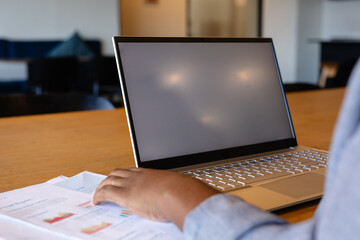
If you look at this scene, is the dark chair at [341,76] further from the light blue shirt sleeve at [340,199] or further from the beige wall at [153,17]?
the beige wall at [153,17]

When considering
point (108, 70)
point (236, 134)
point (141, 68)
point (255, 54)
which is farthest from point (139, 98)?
point (108, 70)

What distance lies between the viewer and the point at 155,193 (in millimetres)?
580

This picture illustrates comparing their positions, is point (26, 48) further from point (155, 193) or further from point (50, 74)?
point (155, 193)

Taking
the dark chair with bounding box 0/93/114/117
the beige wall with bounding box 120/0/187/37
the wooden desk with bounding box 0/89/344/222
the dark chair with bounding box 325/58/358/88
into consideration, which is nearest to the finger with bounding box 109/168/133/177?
the wooden desk with bounding box 0/89/344/222

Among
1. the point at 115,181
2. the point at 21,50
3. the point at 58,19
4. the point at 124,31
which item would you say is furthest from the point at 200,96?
the point at 124,31

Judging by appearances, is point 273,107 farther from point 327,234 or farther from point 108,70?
point 108,70

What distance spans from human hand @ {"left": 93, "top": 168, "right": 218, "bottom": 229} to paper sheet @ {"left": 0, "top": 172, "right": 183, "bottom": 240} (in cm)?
2

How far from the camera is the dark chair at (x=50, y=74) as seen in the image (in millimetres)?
4621

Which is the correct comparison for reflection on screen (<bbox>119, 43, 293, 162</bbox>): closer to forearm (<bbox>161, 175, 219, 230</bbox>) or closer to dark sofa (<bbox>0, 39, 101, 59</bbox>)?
forearm (<bbox>161, 175, 219, 230</bbox>)

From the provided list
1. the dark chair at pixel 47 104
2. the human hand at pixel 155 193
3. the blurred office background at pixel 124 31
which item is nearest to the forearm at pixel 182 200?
the human hand at pixel 155 193

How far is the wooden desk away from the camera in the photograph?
870mm

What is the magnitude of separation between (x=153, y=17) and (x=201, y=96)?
7120 millimetres

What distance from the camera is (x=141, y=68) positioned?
0.83 meters

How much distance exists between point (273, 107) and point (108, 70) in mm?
4202
